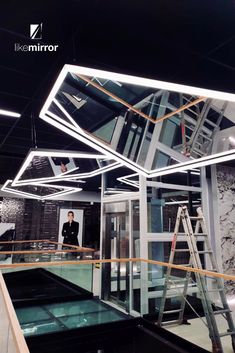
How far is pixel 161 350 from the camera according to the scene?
153 inches

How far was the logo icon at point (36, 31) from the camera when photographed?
2642 mm

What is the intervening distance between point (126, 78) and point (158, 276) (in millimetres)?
3904

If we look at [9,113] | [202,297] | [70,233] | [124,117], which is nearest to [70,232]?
[70,233]

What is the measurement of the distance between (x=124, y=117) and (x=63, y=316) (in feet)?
11.3

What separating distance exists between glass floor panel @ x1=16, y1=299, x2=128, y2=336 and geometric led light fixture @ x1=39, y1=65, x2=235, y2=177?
2.64 metres

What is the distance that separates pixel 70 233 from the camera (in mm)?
11070

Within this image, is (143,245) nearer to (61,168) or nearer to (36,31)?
(61,168)

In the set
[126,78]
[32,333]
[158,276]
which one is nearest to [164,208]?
[158,276]

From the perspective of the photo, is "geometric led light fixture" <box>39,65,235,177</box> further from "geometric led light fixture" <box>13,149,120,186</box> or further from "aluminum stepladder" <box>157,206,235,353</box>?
"geometric led light fixture" <box>13,149,120,186</box>

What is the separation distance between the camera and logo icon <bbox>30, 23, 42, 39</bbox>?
2642 millimetres

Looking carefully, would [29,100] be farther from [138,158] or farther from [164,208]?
[164,208]

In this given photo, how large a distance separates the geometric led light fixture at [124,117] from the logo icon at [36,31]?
1.76 feet

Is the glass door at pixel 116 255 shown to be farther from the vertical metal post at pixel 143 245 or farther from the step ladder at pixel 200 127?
the step ladder at pixel 200 127

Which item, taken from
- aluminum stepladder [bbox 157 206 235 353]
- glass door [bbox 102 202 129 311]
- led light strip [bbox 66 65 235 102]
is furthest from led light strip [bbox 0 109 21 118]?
aluminum stepladder [bbox 157 206 235 353]
